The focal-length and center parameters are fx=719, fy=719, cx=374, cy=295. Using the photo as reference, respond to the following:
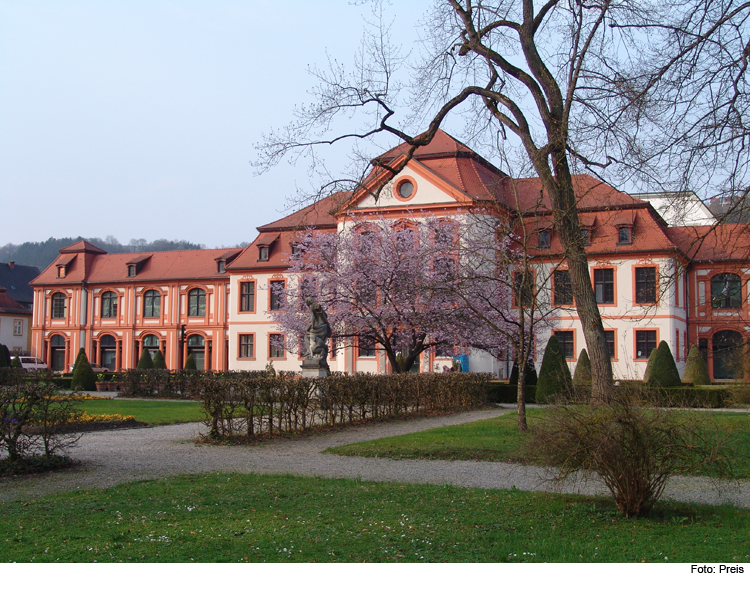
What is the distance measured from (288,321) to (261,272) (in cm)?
1323

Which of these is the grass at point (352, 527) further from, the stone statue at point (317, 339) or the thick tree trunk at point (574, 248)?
the stone statue at point (317, 339)

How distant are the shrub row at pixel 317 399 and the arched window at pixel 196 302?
2997 cm

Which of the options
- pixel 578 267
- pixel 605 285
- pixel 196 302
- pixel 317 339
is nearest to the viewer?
pixel 578 267

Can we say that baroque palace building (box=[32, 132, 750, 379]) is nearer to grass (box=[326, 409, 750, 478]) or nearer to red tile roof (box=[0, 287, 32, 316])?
red tile roof (box=[0, 287, 32, 316])

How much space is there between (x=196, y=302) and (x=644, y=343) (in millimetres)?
29263

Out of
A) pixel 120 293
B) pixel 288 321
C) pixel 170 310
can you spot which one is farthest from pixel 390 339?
pixel 120 293

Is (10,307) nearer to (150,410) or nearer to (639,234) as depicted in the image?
(150,410)

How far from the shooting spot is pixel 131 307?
167ft

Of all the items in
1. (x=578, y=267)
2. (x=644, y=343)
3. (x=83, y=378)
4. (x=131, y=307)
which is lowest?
→ (x=83, y=378)

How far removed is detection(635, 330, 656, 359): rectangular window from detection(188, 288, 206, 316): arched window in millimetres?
28174

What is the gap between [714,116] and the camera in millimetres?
9828

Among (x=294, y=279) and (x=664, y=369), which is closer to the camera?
(x=664, y=369)

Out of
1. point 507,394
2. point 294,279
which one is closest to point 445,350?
point 507,394

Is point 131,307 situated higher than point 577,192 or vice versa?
point 577,192
